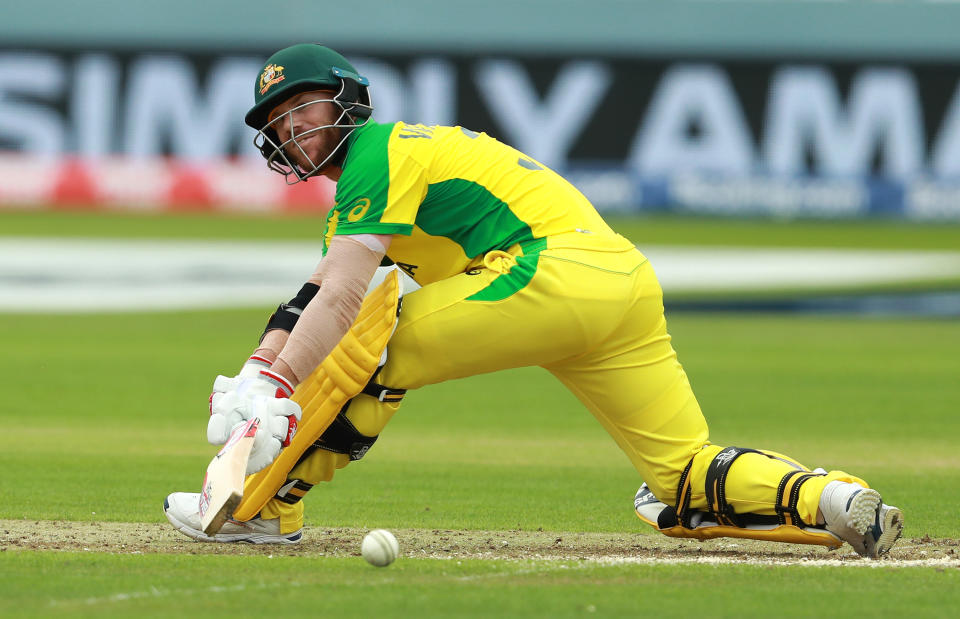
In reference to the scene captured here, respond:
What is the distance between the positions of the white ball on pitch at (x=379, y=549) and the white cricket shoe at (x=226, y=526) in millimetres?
602

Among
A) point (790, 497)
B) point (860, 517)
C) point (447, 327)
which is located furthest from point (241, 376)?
point (860, 517)

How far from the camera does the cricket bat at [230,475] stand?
473cm

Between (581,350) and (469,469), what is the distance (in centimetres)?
288

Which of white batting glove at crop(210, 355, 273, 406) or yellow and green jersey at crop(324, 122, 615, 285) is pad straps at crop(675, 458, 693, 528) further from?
white batting glove at crop(210, 355, 273, 406)

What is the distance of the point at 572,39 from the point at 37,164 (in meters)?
11.6

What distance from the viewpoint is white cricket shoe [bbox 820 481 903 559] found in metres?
4.95

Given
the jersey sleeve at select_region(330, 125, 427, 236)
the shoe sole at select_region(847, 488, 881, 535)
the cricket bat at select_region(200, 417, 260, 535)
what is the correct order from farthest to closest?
the shoe sole at select_region(847, 488, 881, 535) < the jersey sleeve at select_region(330, 125, 427, 236) < the cricket bat at select_region(200, 417, 260, 535)

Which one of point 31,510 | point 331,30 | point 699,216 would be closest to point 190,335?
point 31,510

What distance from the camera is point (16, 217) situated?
26.0 metres

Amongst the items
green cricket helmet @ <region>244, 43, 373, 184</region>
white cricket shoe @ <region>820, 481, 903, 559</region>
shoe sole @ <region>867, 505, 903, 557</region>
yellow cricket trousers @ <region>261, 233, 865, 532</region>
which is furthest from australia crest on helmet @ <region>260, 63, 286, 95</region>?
shoe sole @ <region>867, 505, 903, 557</region>

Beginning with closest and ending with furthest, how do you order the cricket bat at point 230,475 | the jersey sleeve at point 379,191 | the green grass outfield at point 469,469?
the green grass outfield at point 469,469 < the cricket bat at point 230,475 < the jersey sleeve at point 379,191

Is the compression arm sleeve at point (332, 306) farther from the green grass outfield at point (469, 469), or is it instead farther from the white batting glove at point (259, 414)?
the green grass outfield at point (469, 469)

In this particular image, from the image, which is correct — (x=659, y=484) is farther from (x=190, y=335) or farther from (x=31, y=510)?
(x=190, y=335)

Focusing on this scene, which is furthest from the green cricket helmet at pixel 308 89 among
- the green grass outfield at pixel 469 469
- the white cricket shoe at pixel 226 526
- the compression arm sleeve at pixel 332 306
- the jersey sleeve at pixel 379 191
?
the green grass outfield at pixel 469 469
